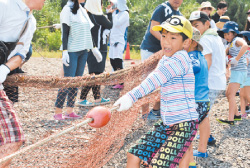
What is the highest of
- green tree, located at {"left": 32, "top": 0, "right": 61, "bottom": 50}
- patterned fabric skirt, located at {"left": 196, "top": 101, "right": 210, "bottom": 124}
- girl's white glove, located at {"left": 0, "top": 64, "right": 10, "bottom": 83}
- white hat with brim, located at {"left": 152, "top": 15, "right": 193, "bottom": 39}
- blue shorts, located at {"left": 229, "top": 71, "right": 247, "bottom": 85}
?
white hat with brim, located at {"left": 152, "top": 15, "right": 193, "bottom": 39}

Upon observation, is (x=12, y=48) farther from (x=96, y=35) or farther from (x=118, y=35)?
(x=118, y=35)

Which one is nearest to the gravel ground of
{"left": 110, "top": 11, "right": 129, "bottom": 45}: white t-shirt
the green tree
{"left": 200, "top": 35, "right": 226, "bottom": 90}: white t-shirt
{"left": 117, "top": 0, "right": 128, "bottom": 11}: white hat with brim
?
{"left": 200, "top": 35, "right": 226, "bottom": 90}: white t-shirt

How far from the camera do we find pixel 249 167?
333 cm

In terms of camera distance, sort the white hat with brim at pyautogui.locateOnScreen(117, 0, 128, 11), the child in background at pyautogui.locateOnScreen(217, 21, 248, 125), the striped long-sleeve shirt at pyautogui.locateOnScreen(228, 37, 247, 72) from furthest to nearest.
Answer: the white hat with brim at pyautogui.locateOnScreen(117, 0, 128, 11) → the striped long-sleeve shirt at pyautogui.locateOnScreen(228, 37, 247, 72) → the child in background at pyautogui.locateOnScreen(217, 21, 248, 125)

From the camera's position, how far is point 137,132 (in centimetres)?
413

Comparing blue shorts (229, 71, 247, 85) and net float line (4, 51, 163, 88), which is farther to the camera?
blue shorts (229, 71, 247, 85)

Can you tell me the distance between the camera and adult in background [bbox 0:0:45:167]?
2.26 meters

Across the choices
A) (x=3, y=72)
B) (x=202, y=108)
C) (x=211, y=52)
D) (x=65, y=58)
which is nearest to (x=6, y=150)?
(x=3, y=72)

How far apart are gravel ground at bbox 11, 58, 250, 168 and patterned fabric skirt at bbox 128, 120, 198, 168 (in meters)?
0.99

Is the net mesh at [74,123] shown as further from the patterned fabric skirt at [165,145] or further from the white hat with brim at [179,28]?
the white hat with brim at [179,28]

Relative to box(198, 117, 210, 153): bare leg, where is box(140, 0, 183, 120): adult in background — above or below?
above

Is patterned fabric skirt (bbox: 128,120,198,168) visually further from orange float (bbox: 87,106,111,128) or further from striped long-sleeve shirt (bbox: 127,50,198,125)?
orange float (bbox: 87,106,111,128)

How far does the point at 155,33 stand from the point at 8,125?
2596 mm

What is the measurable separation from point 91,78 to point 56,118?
1746 millimetres
